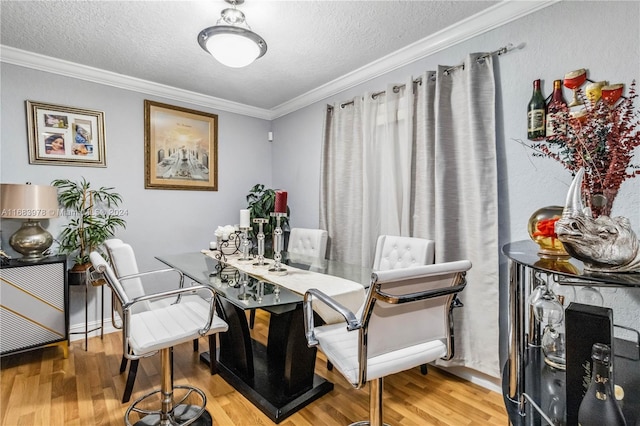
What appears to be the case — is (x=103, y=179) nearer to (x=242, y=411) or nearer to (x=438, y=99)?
Result: (x=242, y=411)

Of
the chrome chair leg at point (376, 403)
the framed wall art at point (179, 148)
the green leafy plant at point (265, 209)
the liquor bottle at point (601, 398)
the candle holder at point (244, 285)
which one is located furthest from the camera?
the green leafy plant at point (265, 209)

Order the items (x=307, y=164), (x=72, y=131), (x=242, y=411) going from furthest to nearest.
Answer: (x=307, y=164)
(x=72, y=131)
(x=242, y=411)

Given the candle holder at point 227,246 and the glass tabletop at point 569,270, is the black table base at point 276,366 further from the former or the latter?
the glass tabletop at point 569,270

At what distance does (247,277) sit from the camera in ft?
7.02

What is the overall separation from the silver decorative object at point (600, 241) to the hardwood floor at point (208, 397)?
4.80 ft

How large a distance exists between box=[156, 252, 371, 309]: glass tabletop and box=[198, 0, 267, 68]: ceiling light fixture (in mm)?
1431

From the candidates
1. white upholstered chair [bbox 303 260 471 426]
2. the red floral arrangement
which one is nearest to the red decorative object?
white upholstered chair [bbox 303 260 471 426]

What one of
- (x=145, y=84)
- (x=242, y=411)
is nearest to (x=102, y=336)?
(x=242, y=411)

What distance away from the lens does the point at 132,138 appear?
3293mm

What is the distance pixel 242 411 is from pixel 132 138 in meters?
2.80

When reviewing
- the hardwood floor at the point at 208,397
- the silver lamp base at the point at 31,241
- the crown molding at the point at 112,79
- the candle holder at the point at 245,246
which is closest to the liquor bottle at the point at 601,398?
the hardwood floor at the point at 208,397

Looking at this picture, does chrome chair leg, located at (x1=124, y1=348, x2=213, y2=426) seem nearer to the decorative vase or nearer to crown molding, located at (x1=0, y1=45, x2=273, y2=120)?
the decorative vase

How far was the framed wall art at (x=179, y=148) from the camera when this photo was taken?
3.39m

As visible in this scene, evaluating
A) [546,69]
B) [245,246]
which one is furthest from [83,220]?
[546,69]
